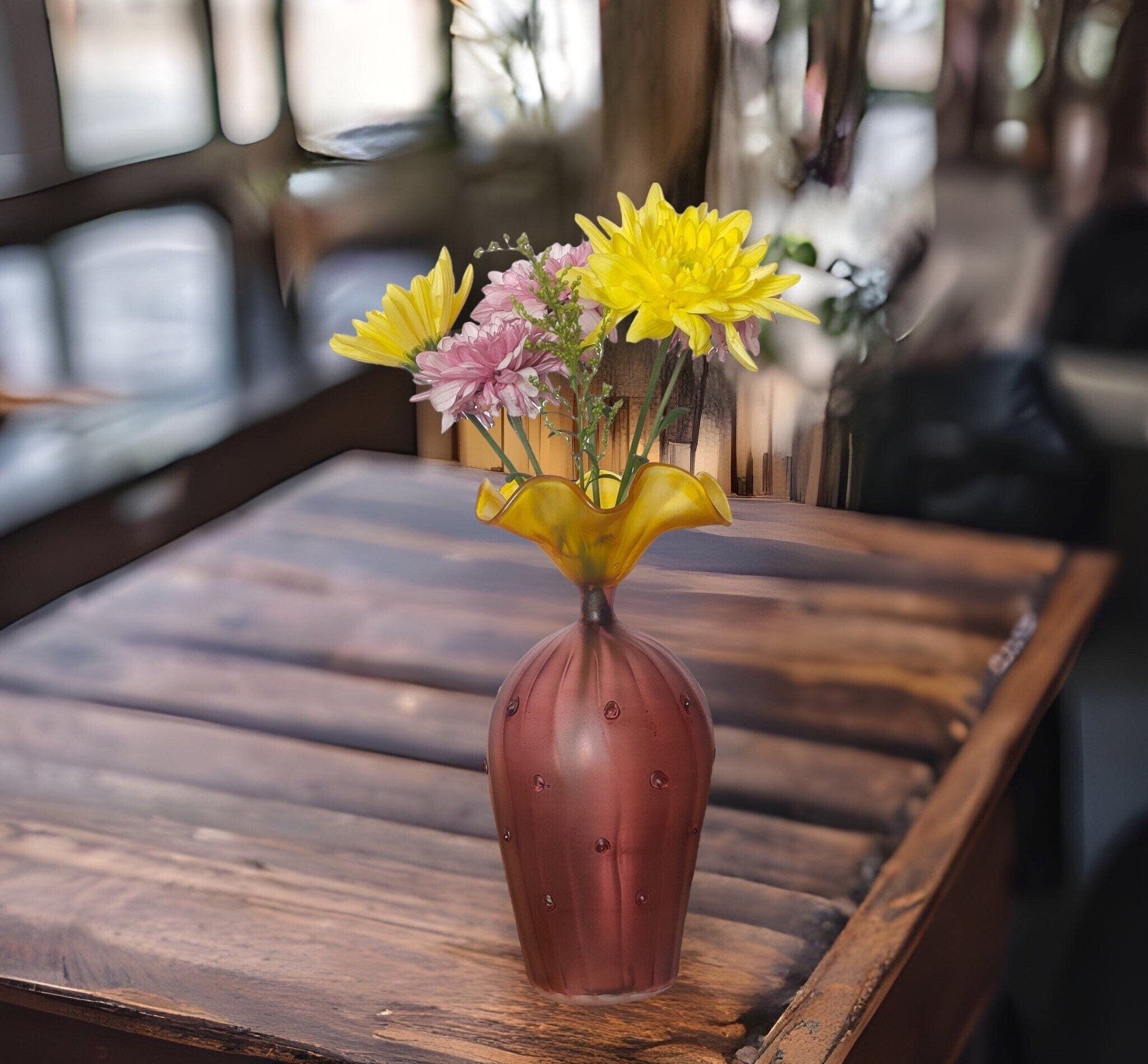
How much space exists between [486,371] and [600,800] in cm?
24

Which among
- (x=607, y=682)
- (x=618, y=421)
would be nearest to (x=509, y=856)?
(x=607, y=682)

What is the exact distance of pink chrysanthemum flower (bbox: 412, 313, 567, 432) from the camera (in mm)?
776

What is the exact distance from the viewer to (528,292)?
0.80m

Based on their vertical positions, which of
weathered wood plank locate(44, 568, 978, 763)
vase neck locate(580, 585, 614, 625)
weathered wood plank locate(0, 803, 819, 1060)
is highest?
vase neck locate(580, 585, 614, 625)

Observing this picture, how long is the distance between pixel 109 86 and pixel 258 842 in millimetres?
705

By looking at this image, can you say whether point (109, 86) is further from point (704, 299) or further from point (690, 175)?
point (704, 299)

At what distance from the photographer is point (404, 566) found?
4.25 feet

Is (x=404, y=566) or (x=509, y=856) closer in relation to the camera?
(x=509, y=856)

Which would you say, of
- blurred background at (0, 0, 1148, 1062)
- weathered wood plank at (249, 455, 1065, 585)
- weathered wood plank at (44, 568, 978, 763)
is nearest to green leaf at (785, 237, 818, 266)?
blurred background at (0, 0, 1148, 1062)

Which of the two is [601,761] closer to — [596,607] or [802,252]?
[596,607]

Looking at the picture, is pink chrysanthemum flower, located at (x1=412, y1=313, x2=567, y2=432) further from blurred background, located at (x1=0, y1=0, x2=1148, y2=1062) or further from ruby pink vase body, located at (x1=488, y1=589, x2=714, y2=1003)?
blurred background, located at (x1=0, y1=0, x2=1148, y2=1062)

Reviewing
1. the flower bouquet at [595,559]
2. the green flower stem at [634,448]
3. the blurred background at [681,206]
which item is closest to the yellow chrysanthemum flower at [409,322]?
the flower bouquet at [595,559]

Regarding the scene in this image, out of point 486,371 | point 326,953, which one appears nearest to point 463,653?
point 326,953

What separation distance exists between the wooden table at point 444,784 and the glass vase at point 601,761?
4 centimetres
